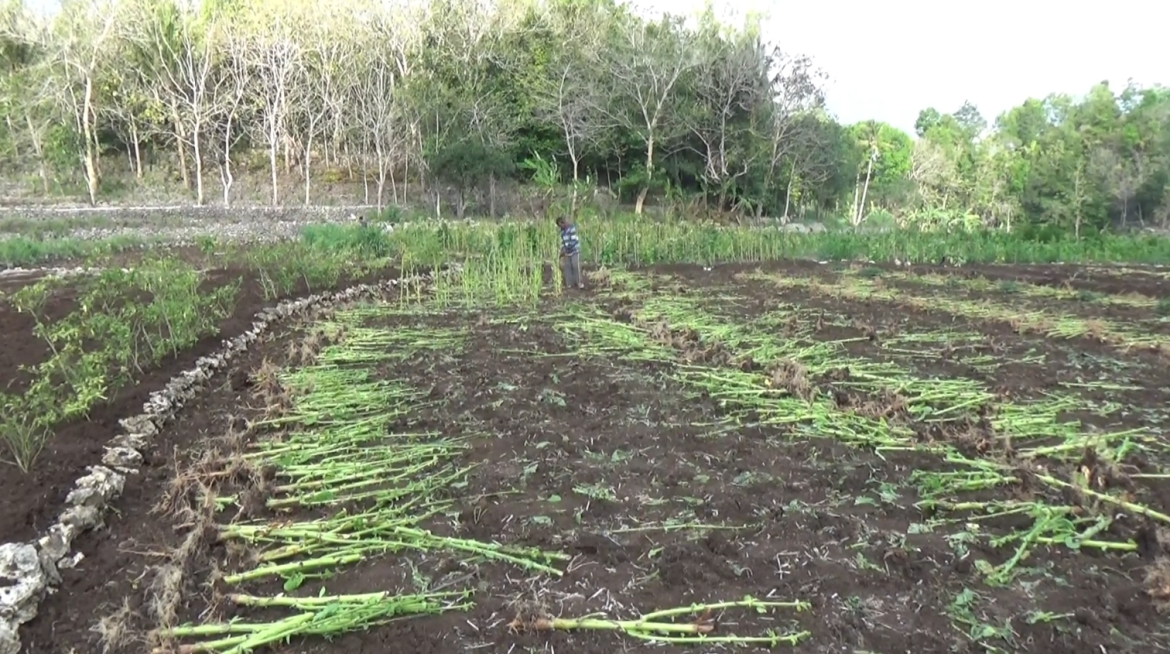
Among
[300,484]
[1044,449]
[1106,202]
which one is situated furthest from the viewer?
[1106,202]

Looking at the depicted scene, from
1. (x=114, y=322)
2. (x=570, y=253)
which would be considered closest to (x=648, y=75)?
(x=570, y=253)

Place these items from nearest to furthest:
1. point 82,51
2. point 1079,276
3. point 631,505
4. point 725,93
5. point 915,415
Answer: point 631,505 → point 915,415 → point 1079,276 → point 725,93 → point 82,51

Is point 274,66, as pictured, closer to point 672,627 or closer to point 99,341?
point 99,341

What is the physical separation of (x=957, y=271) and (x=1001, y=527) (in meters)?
11.4

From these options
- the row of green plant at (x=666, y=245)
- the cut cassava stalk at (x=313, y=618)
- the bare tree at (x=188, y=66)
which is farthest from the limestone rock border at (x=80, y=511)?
the bare tree at (x=188, y=66)

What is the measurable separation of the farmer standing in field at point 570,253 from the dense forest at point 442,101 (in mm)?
14156

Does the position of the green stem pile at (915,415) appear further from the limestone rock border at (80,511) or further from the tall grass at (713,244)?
the tall grass at (713,244)

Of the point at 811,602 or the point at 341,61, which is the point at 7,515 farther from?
the point at 341,61

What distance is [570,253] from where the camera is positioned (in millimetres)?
10820

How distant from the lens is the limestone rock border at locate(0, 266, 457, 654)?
2609 mm

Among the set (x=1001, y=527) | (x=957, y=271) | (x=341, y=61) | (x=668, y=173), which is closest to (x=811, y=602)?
(x=1001, y=527)

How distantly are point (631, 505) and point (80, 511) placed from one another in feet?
7.58

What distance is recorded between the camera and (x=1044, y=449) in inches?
158

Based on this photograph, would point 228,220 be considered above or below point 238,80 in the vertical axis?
below
